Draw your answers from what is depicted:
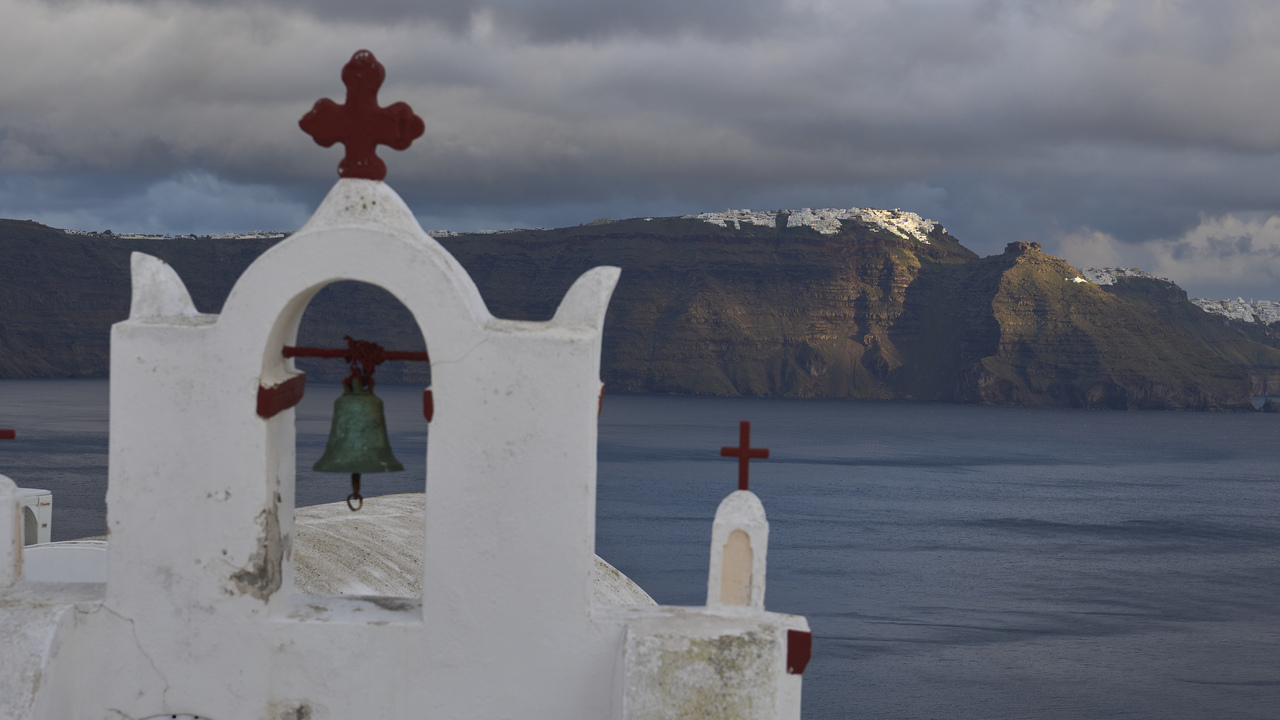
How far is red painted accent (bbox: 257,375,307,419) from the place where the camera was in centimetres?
595

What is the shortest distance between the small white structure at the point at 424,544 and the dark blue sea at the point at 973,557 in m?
35.0

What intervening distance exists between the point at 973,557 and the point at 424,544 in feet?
235

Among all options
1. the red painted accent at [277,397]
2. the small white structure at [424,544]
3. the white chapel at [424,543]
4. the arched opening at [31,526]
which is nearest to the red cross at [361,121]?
the white chapel at [424,543]

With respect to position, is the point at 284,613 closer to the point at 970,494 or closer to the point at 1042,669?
the point at 1042,669

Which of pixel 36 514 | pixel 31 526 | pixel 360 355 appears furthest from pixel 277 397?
pixel 36 514

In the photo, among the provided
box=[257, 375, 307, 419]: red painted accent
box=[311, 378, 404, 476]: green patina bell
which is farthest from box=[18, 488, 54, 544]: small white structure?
box=[257, 375, 307, 419]: red painted accent

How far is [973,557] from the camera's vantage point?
72.1 metres

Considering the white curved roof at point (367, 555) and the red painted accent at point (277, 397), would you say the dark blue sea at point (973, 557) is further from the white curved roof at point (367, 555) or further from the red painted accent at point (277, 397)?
the red painted accent at point (277, 397)

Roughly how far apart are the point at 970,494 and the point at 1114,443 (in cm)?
7916

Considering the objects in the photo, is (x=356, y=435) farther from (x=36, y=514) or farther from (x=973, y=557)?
(x=973, y=557)

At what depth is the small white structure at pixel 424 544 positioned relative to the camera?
5.91m

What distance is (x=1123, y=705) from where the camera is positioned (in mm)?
41438

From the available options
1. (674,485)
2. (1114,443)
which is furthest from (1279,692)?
(1114,443)

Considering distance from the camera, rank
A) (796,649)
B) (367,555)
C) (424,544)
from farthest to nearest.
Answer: (367,555)
(796,649)
(424,544)
